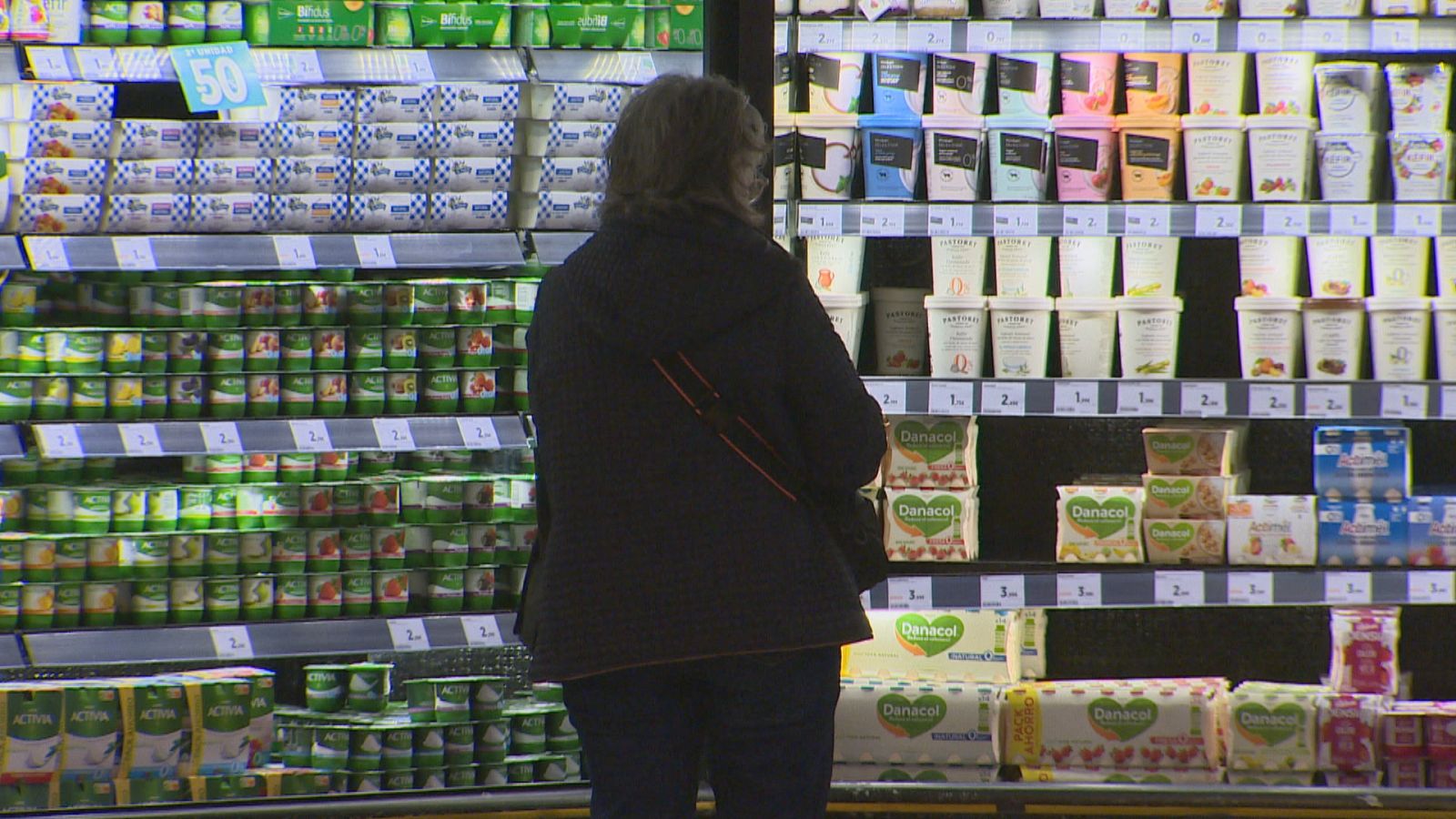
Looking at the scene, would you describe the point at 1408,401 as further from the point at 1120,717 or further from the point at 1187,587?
the point at 1120,717

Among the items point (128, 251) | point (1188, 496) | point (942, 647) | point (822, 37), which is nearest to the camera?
point (128, 251)

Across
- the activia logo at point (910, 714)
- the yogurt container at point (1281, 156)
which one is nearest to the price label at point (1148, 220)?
the yogurt container at point (1281, 156)

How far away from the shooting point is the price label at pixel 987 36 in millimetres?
2854

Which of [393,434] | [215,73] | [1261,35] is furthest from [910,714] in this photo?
[215,73]

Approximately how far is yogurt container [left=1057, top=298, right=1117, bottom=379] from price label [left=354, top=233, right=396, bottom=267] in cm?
143

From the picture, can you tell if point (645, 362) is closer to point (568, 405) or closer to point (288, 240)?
point (568, 405)

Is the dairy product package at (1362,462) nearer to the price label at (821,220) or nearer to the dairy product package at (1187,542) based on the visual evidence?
the dairy product package at (1187,542)

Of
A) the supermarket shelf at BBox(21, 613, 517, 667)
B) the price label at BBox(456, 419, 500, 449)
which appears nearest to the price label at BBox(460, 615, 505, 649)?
the supermarket shelf at BBox(21, 613, 517, 667)

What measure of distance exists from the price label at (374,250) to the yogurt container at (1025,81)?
1353 millimetres

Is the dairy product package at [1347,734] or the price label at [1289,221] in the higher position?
the price label at [1289,221]

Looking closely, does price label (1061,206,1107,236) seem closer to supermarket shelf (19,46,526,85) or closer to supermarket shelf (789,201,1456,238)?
supermarket shelf (789,201,1456,238)

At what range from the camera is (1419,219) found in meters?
2.85

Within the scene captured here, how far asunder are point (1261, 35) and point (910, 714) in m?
1.58

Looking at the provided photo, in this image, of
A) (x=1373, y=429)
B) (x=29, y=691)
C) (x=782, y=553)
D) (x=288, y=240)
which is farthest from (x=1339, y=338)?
(x=29, y=691)
